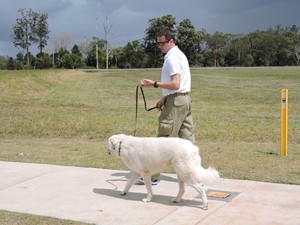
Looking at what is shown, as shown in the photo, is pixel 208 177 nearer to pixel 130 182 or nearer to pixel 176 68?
pixel 130 182

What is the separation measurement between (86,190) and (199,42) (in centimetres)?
9891

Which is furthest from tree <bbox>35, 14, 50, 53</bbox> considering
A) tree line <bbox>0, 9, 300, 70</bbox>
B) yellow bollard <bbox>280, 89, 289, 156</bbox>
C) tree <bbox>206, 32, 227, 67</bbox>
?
yellow bollard <bbox>280, 89, 289, 156</bbox>

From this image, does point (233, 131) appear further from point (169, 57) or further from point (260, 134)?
point (169, 57)

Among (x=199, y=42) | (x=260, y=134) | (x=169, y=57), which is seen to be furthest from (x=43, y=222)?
(x=199, y=42)

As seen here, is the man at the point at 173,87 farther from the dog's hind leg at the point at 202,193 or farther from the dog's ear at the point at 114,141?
the dog's hind leg at the point at 202,193

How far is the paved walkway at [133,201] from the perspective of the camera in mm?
5512

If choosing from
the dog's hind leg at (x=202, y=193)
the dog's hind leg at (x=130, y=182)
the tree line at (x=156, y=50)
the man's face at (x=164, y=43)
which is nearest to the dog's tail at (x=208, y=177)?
the dog's hind leg at (x=202, y=193)

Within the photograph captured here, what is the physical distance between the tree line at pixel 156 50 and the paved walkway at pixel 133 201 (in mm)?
83530

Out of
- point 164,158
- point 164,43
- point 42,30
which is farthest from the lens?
point 42,30

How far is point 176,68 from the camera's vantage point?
6.50 metres

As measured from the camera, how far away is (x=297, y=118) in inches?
671

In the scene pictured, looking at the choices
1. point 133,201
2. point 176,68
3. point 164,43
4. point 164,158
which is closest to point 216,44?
point 164,43

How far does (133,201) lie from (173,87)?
5.37 feet

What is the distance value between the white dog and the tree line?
84841mm
